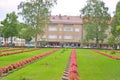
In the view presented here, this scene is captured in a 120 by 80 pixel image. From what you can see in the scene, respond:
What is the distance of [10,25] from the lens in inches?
5079

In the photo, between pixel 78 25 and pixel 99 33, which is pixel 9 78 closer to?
pixel 99 33

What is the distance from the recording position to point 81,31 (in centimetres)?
16275

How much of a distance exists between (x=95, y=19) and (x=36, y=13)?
19819 millimetres

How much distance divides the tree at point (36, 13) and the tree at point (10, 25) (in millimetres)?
23159

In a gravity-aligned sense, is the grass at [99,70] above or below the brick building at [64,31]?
below

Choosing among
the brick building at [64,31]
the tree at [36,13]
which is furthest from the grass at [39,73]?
the brick building at [64,31]

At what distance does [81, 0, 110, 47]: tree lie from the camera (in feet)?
375

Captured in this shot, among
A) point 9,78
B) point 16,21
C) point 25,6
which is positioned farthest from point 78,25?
point 9,78

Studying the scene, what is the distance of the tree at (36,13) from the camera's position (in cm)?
10469

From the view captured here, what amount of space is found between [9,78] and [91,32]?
95.1 metres

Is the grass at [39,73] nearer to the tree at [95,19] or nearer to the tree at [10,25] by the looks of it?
the tree at [95,19]

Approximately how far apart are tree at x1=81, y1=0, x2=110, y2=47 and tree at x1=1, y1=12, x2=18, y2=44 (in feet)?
80.9

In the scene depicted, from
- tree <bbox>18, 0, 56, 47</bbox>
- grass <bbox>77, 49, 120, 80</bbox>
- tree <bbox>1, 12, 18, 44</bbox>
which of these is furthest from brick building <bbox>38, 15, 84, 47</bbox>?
grass <bbox>77, 49, 120, 80</bbox>

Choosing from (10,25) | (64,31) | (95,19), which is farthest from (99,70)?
(64,31)
